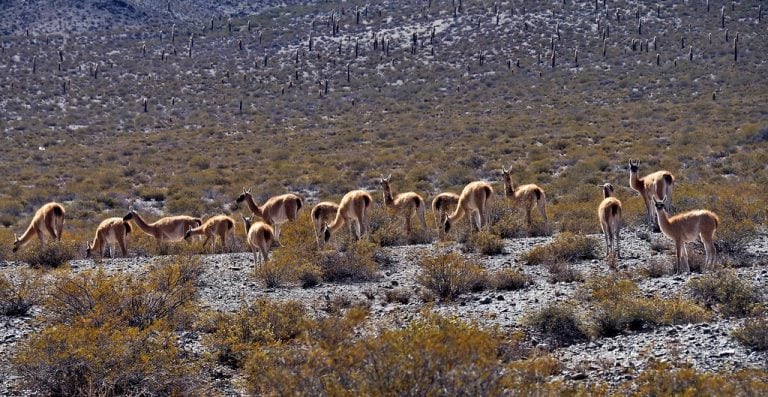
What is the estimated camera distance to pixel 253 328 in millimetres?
10398

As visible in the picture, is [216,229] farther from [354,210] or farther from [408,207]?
Answer: [408,207]

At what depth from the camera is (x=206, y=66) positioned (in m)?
71.7

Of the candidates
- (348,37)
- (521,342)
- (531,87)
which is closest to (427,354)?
(521,342)

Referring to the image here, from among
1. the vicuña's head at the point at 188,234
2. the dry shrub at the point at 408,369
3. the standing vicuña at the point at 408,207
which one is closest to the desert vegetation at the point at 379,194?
the dry shrub at the point at 408,369

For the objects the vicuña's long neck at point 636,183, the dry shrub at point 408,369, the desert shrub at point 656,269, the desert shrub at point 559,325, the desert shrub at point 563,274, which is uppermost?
the dry shrub at point 408,369

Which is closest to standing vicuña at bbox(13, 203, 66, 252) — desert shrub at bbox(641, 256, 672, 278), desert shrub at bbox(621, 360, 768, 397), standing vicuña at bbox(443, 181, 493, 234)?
standing vicuña at bbox(443, 181, 493, 234)

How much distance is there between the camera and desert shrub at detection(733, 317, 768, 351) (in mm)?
9352

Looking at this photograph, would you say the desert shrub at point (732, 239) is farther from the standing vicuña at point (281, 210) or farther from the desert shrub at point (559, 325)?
the standing vicuña at point (281, 210)

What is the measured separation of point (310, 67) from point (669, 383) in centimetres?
6664

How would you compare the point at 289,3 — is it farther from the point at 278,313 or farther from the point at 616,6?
the point at 278,313

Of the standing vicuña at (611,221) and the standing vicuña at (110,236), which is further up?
the standing vicuña at (611,221)

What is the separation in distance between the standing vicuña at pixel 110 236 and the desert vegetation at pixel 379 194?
0.09 metres

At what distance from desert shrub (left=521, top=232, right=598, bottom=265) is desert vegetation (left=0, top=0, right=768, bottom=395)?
0.07 metres

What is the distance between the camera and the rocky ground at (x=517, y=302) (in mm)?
9266
